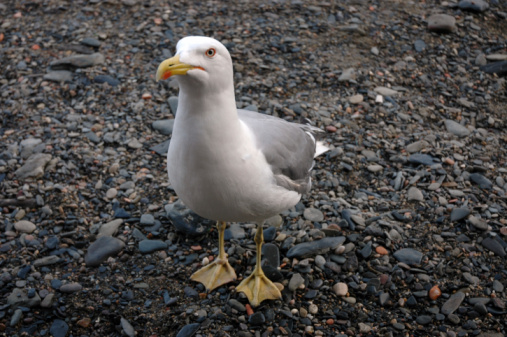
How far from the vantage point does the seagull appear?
3176 millimetres

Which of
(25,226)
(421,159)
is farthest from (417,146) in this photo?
(25,226)

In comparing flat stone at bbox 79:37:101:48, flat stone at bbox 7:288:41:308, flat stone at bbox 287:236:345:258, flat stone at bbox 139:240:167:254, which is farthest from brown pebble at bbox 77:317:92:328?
flat stone at bbox 79:37:101:48

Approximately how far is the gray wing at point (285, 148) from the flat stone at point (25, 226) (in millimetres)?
2070

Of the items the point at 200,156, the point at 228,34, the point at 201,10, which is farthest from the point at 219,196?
the point at 201,10

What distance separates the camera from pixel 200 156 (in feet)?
11.2

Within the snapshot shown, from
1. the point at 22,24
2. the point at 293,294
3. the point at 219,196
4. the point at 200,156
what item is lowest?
the point at 293,294

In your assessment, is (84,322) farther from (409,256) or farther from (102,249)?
(409,256)

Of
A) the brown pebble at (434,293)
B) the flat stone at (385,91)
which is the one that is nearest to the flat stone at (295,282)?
the brown pebble at (434,293)

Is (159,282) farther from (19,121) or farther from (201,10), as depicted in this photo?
(201,10)

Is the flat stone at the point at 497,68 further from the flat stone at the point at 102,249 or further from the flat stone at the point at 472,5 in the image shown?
the flat stone at the point at 102,249

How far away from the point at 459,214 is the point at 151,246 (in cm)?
272

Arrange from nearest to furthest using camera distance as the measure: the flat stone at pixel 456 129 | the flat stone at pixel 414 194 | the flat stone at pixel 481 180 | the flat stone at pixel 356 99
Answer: the flat stone at pixel 414 194 → the flat stone at pixel 481 180 → the flat stone at pixel 456 129 → the flat stone at pixel 356 99

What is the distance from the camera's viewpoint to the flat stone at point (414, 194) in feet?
17.0

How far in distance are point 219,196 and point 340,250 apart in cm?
150
